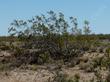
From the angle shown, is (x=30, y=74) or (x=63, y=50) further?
(x=63, y=50)

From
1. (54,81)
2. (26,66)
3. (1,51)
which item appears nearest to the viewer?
(54,81)


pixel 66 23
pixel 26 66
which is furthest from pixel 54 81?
pixel 66 23

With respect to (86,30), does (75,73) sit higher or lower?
lower

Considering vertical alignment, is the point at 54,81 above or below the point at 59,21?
below

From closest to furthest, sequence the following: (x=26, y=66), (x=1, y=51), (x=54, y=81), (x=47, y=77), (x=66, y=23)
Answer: (x=54, y=81), (x=47, y=77), (x=26, y=66), (x=66, y=23), (x=1, y=51)

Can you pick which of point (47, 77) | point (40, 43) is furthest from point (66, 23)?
point (47, 77)

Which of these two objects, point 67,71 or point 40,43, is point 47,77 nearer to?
point 67,71

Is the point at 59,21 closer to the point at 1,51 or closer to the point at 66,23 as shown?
the point at 66,23

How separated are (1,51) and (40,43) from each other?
3.01 metres

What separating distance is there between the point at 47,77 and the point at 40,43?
11.3 ft

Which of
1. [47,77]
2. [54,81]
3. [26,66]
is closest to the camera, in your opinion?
[54,81]

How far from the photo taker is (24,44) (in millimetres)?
17203

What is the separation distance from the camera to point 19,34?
1631 cm

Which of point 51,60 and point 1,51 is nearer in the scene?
point 51,60
